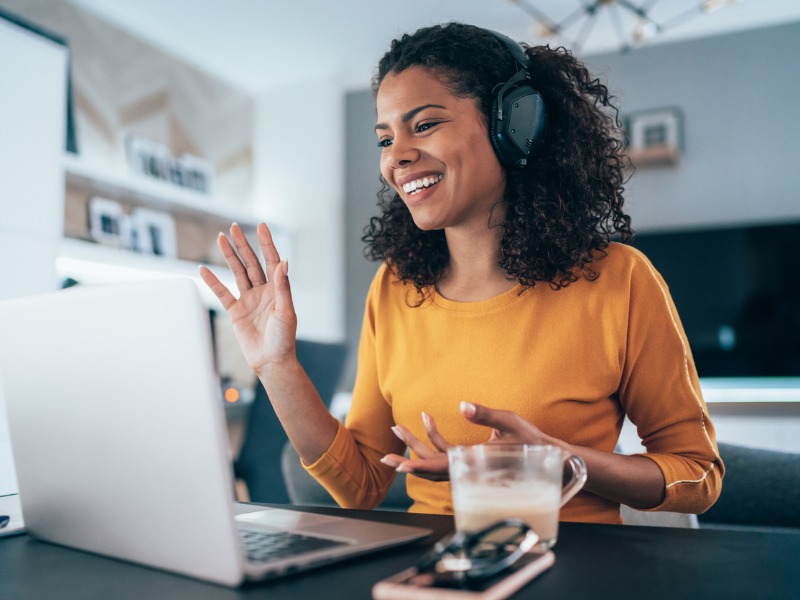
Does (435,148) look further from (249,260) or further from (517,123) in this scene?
(249,260)

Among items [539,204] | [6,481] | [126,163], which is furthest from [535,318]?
[126,163]

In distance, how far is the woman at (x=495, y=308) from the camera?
0.98 metres

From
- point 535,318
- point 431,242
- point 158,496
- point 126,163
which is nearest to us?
point 158,496

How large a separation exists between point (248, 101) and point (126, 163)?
1266mm

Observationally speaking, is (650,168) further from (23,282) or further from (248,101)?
(23,282)

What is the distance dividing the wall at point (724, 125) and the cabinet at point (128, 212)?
7.57 feet

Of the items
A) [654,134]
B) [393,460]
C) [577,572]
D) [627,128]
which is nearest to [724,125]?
[654,134]

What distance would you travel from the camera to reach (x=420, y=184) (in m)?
1.16

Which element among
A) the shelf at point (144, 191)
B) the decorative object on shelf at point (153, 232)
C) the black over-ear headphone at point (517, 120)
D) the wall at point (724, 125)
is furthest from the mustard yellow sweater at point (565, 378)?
the wall at point (724, 125)

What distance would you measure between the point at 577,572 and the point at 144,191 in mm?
3276

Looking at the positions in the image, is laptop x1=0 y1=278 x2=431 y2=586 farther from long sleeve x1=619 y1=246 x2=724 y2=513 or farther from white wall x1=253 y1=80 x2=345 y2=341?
white wall x1=253 y1=80 x2=345 y2=341

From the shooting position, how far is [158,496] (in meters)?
0.56

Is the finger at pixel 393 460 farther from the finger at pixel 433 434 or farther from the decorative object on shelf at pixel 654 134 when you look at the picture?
the decorative object on shelf at pixel 654 134

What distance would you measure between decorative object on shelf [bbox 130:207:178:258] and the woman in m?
2.61
